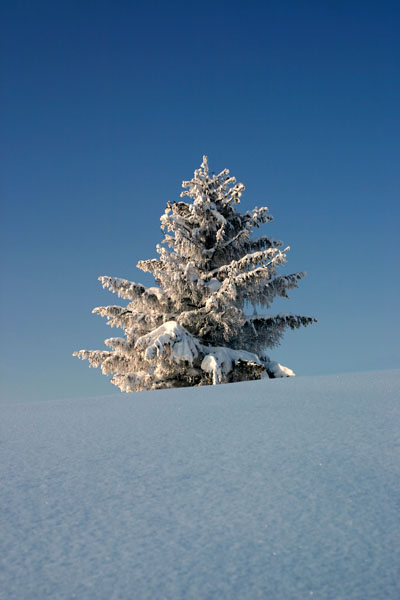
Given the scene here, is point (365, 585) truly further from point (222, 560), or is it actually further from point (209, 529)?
point (209, 529)

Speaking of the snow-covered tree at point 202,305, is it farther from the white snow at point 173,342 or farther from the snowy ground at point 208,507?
the snowy ground at point 208,507

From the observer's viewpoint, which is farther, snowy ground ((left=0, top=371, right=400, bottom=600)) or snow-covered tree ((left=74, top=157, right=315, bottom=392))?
snow-covered tree ((left=74, top=157, right=315, bottom=392))

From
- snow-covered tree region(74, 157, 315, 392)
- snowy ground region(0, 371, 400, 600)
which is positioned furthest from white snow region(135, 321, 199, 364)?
snowy ground region(0, 371, 400, 600)

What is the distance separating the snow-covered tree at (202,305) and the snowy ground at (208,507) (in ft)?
27.1

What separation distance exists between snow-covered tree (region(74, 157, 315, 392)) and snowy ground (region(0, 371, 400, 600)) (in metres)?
8.25

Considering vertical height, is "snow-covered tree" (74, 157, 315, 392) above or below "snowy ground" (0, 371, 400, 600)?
above

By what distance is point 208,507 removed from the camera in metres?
2.29

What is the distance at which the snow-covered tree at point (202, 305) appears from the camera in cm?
1273

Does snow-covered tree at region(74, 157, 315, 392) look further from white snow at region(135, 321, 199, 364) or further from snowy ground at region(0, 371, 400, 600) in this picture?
snowy ground at region(0, 371, 400, 600)

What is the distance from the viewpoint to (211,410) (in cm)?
439

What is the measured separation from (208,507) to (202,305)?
1176 centimetres

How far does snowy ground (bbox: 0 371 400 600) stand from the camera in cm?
177

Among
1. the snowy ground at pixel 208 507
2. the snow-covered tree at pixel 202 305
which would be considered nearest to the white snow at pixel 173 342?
the snow-covered tree at pixel 202 305

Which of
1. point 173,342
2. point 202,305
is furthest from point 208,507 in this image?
point 202,305
